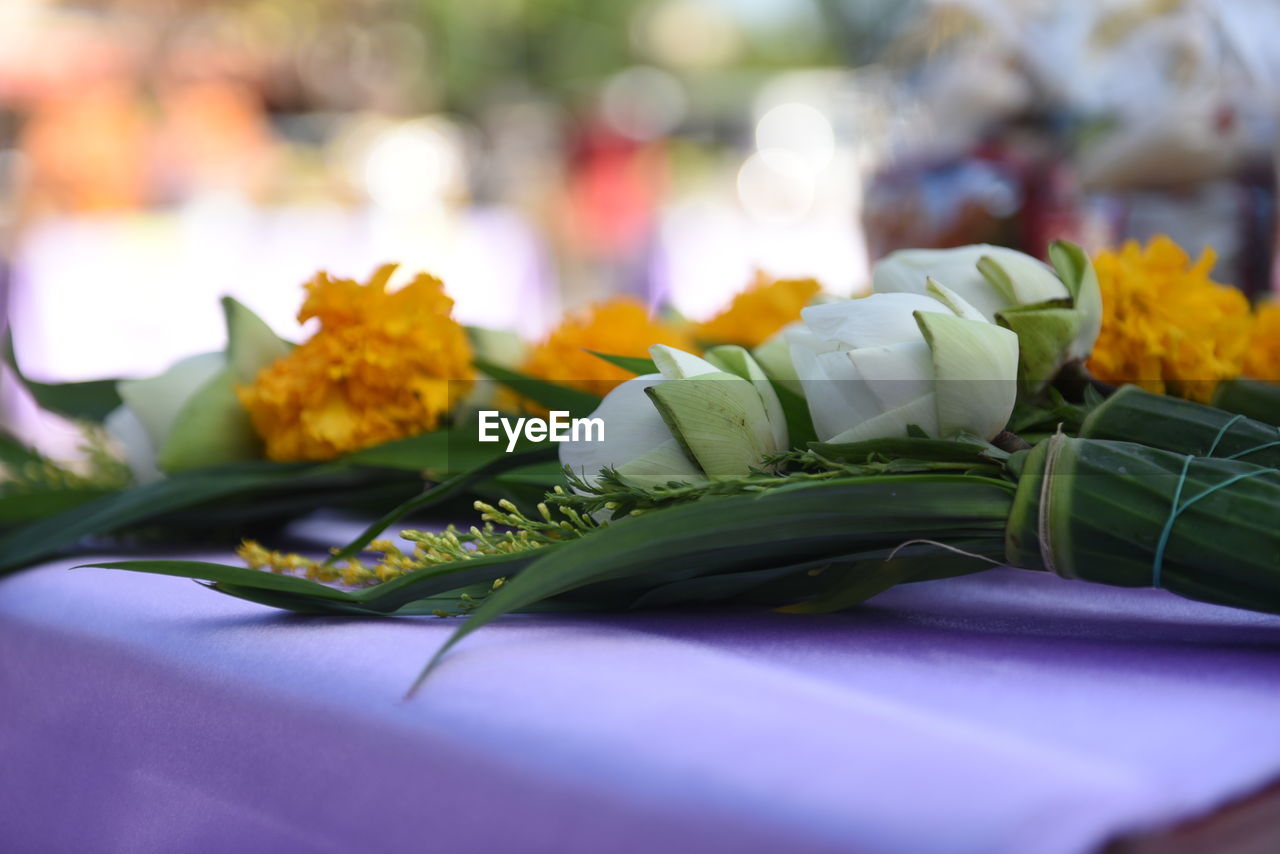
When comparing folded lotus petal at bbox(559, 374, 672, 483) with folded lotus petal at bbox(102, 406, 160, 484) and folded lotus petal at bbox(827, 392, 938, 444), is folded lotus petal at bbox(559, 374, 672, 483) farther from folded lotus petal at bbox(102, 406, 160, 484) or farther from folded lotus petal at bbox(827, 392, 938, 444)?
folded lotus petal at bbox(102, 406, 160, 484)

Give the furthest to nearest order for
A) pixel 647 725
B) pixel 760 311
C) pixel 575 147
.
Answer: pixel 575 147, pixel 760 311, pixel 647 725

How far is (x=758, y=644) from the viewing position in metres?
0.38

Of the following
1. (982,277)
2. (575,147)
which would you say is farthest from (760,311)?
(575,147)

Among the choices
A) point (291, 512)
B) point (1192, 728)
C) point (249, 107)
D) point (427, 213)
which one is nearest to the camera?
point (1192, 728)

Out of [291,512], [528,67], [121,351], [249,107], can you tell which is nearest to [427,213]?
[249,107]

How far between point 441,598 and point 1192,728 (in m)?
0.24

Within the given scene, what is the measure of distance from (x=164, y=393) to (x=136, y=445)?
4 centimetres

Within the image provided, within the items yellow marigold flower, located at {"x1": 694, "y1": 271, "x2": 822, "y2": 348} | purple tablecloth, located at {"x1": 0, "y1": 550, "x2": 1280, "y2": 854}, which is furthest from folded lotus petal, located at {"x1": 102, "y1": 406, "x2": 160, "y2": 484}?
yellow marigold flower, located at {"x1": 694, "y1": 271, "x2": 822, "y2": 348}

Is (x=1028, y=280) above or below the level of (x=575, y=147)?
below

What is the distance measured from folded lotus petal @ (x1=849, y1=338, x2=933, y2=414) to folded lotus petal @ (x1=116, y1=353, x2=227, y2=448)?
378 millimetres

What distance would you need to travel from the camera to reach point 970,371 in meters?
0.37

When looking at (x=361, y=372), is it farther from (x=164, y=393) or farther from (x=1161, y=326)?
(x=1161, y=326)

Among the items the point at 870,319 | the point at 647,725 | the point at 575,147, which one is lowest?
the point at 647,725

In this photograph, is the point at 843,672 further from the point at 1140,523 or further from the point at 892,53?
the point at 892,53
